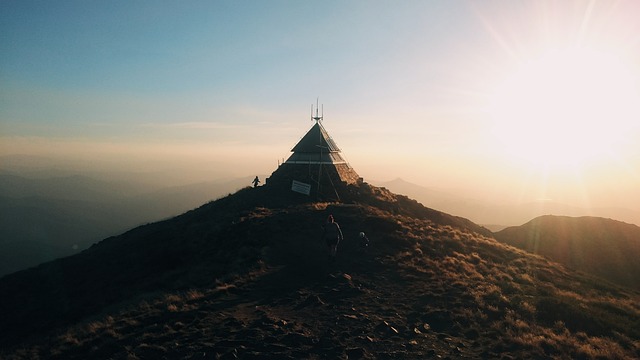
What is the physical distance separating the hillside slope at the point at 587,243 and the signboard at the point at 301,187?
1050 inches

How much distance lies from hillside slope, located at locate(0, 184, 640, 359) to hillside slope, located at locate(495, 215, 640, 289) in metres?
16.3

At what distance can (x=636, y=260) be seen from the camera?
41.9m

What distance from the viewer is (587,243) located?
45656 mm

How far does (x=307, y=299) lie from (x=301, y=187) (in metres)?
25.8

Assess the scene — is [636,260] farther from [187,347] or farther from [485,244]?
[187,347]

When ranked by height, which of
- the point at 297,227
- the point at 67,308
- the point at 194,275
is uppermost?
the point at 297,227

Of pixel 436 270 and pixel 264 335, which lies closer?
pixel 264 335

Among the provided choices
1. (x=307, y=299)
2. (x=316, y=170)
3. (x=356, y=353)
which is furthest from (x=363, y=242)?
(x=316, y=170)

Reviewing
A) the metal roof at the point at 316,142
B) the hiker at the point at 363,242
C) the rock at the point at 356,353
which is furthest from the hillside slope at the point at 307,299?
the metal roof at the point at 316,142

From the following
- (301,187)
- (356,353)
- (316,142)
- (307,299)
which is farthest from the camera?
(316,142)

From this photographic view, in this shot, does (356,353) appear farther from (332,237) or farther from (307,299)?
(332,237)

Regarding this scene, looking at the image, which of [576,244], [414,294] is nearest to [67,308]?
[414,294]

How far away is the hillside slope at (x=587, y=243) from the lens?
39625 mm

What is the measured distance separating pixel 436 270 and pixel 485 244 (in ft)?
41.8
